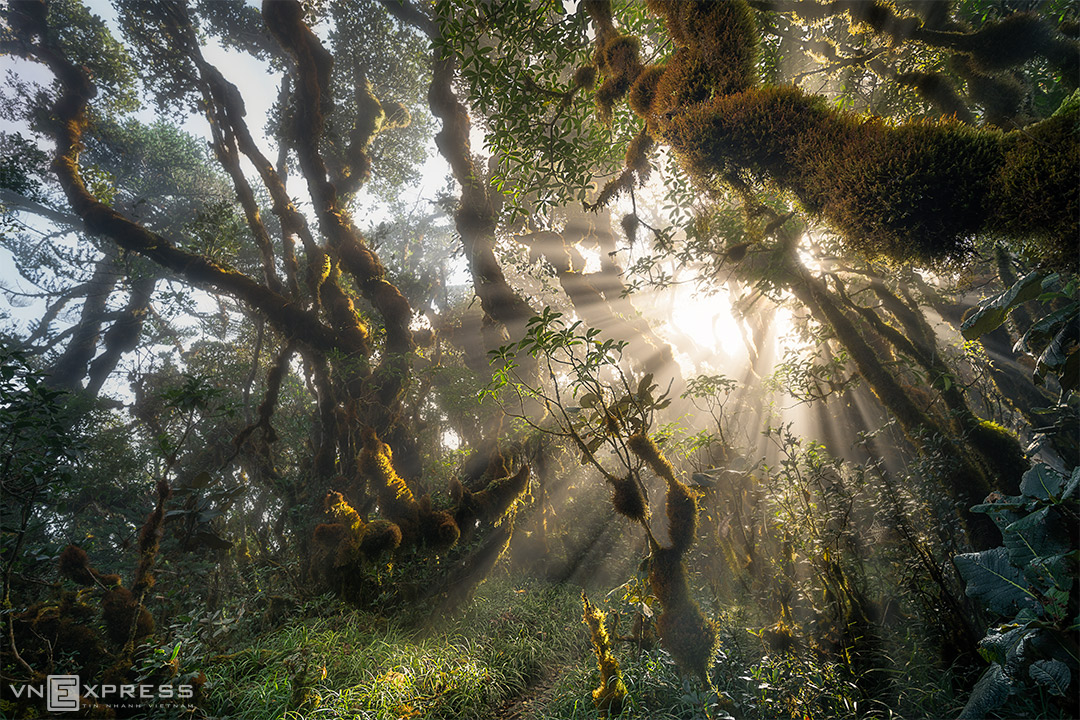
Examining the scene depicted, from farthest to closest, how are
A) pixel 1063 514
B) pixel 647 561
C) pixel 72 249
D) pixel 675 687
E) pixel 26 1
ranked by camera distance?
pixel 72 249 < pixel 26 1 < pixel 647 561 < pixel 675 687 < pixel 1063 514

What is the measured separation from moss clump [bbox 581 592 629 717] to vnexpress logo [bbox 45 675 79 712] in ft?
13.2

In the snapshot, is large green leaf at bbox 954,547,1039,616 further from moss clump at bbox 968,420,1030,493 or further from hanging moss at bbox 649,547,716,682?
moss clump at bbox 968,420,1030,493

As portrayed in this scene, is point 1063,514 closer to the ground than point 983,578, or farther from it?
farther from it

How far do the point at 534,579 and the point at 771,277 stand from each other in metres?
8.79

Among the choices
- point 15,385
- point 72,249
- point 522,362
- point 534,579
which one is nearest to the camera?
point 15,385

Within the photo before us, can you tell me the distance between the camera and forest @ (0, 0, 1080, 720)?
8.66 ft

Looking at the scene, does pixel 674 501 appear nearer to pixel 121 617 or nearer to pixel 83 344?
pixel 121 617

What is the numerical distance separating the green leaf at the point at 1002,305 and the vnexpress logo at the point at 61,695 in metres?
6.84

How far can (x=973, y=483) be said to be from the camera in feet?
15.7

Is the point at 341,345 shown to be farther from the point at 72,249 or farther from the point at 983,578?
the point at 72,249

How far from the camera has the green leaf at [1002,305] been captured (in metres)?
2.43

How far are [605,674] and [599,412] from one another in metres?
2.40

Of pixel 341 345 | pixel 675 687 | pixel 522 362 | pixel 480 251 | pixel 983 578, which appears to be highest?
pixel 480 251

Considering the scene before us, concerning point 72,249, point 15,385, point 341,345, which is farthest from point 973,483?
point 72,249
